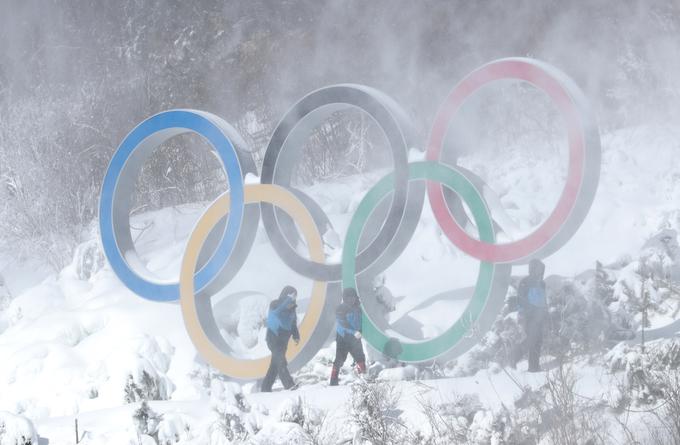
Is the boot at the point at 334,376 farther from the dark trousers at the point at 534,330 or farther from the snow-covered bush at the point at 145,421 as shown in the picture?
the snow-covered bush at the point at 145,421

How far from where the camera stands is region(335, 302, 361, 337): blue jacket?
10.1 metres

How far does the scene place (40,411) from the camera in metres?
11.5

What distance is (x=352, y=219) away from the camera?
36.2ft

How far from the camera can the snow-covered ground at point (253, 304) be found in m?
11.2

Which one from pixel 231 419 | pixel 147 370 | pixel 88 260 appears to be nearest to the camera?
→ pixel 231 419

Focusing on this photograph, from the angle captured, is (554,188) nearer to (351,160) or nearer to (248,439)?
(351,160)

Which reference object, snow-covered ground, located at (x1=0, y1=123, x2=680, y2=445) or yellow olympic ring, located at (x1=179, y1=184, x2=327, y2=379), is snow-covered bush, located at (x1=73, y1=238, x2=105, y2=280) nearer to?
snow-covered ground, located at (x1=0, y1=123, x2=680, y2=445)

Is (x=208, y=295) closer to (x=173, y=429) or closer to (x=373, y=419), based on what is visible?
(x=173, y=429)

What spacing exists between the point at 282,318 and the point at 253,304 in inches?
89.5

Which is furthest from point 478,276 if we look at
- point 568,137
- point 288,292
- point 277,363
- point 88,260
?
point 88,260

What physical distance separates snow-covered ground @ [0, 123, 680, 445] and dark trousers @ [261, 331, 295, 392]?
1.01ft

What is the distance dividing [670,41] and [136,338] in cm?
1336

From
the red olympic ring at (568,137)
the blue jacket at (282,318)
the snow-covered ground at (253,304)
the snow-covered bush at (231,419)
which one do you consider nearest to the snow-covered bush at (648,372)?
the snow-covered ground at (253,304)

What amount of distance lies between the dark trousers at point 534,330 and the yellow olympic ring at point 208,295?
2699 millimetres
